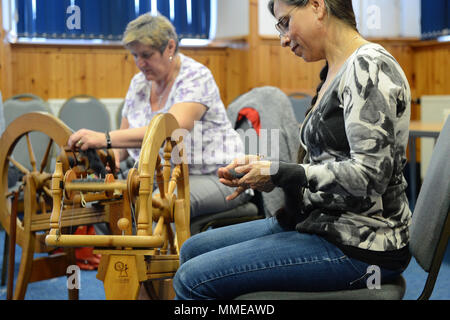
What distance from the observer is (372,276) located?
1.10 m

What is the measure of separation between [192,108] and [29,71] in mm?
3481

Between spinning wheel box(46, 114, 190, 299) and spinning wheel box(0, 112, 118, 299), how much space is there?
36 centimetres

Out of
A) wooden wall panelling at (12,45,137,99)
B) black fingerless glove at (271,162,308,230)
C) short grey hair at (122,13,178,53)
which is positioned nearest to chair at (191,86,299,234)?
short grey hair at (122,13,178,53)

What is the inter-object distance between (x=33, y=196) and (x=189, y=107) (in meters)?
0.64

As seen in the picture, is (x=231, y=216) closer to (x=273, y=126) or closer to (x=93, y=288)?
(x=273, y=126)

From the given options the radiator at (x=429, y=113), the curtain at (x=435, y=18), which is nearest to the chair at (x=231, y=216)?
the radiator at (x=429, y=113)

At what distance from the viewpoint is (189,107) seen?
2.12m

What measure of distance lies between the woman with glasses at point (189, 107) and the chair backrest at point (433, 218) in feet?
3.12

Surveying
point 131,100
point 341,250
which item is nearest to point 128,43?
point 131,100

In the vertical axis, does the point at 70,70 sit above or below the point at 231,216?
above

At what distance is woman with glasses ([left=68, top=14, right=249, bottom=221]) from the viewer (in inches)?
81.7

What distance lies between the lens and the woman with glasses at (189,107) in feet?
6.81

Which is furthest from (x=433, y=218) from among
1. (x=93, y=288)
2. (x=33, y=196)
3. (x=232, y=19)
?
(x=232, y=19)

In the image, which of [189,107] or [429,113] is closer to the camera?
[189,107]
